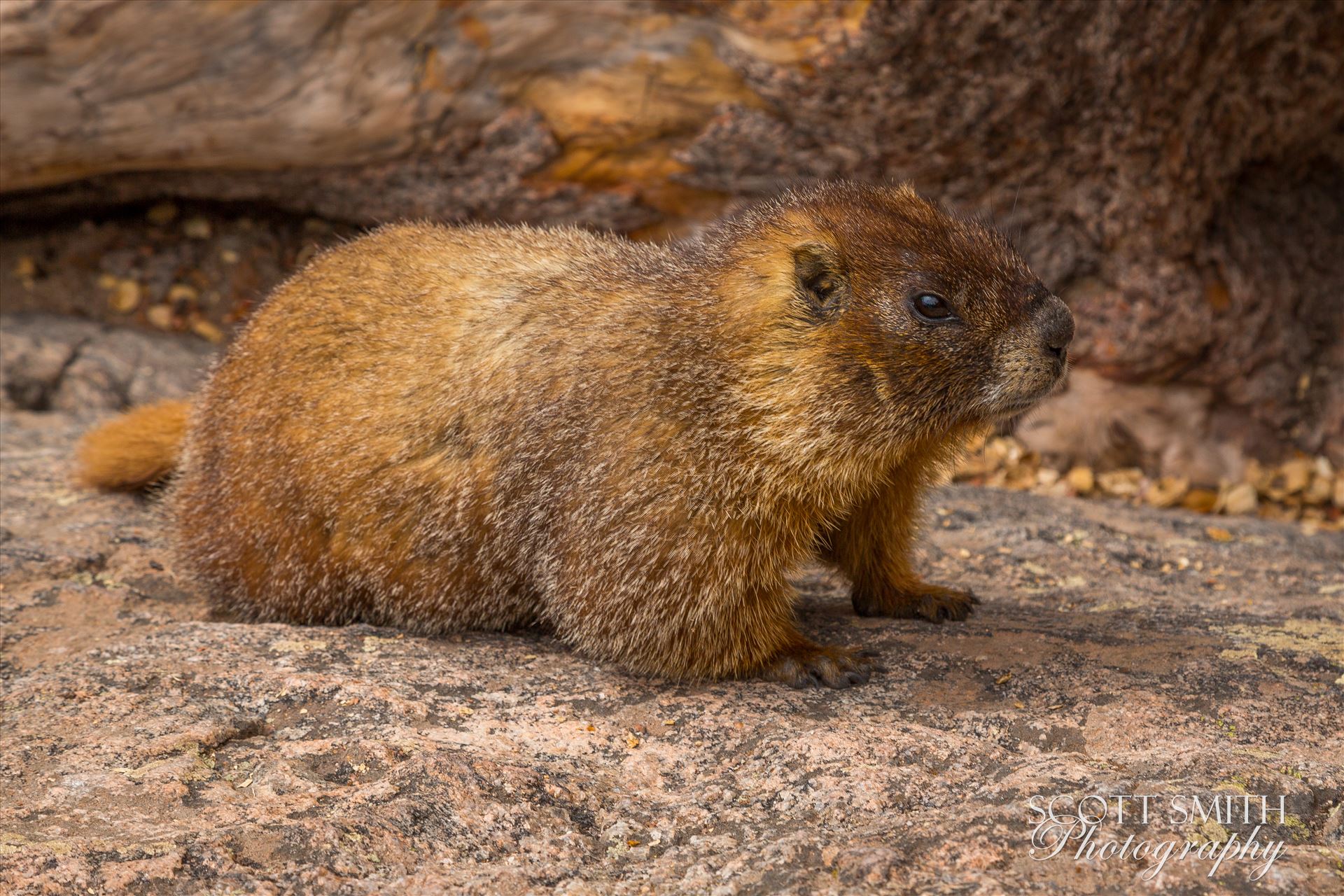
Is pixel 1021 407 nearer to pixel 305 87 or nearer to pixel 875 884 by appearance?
pixel 875 884

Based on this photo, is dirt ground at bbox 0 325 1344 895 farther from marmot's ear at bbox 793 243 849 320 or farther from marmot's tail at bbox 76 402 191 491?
marmot's ear at bbox 793 243 849 320

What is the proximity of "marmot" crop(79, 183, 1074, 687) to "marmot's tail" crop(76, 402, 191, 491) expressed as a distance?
0.54 meters

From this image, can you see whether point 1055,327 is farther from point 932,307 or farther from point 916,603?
point 916,603

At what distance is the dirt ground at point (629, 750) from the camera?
318cm

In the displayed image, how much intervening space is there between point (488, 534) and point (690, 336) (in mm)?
1098

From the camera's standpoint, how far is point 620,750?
13.1ft

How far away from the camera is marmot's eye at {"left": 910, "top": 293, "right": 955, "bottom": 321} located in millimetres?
4246

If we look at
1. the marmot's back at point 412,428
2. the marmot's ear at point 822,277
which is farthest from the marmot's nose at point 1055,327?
the marmot's back at point 412,428

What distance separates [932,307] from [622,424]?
115 centimetres

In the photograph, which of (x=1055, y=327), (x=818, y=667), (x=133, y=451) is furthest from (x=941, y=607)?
(x=133, y=451)

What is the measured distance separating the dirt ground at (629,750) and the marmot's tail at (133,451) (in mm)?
570

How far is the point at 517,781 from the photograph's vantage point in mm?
3664

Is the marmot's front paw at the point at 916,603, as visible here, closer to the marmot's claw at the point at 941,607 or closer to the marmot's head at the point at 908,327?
the marmot's claw at the point at 941,607

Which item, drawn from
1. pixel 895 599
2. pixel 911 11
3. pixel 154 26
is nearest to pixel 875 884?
pixel 895 599
